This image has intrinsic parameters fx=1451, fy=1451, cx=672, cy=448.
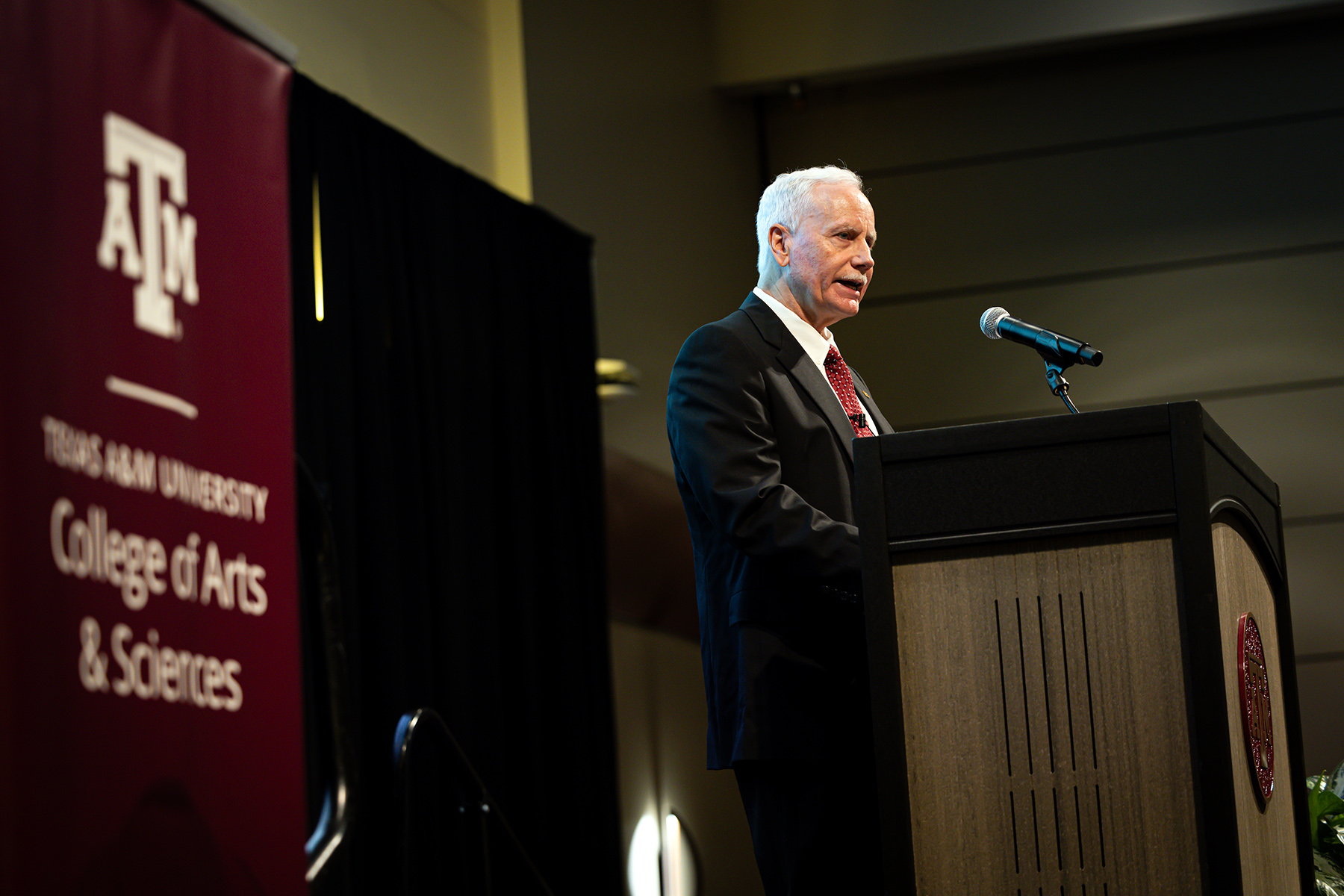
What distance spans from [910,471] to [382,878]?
285cm

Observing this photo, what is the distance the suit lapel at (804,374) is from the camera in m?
2.28

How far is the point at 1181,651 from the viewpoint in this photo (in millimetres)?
1644

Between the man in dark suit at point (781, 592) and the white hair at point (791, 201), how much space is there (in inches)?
10.4

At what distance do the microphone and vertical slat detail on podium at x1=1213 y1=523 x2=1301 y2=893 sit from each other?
1.07 ft

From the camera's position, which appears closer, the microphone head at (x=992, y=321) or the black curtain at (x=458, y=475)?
the microphone head at (x=992, y=321)

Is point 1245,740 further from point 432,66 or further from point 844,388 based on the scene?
point 432,66

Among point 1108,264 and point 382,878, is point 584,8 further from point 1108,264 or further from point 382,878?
point 382,878

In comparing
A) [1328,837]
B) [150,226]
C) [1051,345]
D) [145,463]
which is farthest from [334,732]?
[1328,837]

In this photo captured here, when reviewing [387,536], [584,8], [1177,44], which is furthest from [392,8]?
[1177,44]

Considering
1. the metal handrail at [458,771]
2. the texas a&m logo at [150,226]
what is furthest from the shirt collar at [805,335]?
the metal handrail at [458,771]

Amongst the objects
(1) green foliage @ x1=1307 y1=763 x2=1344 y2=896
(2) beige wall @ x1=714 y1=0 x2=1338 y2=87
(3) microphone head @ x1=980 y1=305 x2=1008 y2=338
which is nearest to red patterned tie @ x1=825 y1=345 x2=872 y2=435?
(3) microphone head @ x1=980 y1=305 x2=1008 y2=338

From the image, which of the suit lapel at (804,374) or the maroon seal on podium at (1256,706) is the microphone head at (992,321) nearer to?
the suit lapel at (804,374)

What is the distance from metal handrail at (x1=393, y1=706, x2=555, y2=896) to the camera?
3.11 meters

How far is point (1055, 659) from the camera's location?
168 cm
